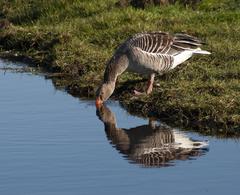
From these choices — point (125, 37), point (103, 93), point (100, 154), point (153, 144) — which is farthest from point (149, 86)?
point (125, 37)

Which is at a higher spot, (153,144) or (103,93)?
(103,93)

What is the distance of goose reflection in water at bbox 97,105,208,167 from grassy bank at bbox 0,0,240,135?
0.40 metres

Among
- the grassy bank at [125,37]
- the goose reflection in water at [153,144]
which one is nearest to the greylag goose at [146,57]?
the grassy bank at [125,37]

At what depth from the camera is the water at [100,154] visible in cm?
894

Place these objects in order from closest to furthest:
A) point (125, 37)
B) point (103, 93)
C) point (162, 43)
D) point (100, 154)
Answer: point (100, 154) < point (103, 93) < point (162, 43) < point (125, 37)

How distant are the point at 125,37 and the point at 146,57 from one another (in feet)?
10.5

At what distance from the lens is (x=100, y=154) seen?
398 inches

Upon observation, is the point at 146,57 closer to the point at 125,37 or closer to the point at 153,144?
the point at 153,144

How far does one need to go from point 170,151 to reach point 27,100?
10.4 feet

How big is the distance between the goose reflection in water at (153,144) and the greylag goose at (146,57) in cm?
102

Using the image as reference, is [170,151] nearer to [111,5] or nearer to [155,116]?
[155,116]

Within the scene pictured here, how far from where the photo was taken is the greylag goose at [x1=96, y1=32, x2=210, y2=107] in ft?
40.9

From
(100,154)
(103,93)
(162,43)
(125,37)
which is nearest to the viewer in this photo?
(100,154)

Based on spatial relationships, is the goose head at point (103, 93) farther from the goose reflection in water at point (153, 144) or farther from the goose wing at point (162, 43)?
the goose reflection in water at point (153, 144)
